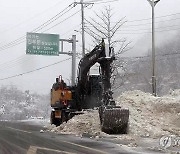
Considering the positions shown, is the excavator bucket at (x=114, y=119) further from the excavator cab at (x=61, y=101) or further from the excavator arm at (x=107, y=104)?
the excavator cab at (x=61, y=101)

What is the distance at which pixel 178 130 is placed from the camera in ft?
55.4

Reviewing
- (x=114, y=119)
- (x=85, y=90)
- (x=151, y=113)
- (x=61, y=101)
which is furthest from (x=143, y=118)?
(x=61, y=101)

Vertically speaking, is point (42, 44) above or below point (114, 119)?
above

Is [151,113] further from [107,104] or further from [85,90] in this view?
[85,90]

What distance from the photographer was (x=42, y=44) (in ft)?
114

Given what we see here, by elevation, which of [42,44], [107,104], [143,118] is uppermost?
[42,44]

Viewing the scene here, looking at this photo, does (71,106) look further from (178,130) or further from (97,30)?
(97,30)

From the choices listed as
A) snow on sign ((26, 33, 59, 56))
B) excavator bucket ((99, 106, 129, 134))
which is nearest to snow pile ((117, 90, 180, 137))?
excavator bucket ((99, 106, 129, 134))

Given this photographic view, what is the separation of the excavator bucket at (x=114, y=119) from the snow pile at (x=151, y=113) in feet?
1.70

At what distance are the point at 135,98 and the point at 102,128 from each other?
4194mm

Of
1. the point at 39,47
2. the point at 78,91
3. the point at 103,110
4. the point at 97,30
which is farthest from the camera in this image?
the point at 97,30

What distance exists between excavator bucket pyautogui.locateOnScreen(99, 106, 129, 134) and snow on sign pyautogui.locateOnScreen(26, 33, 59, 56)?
Answer: 62.4 ft

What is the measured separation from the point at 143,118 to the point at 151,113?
1.00 m

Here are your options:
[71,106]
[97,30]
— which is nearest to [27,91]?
[97,30]
